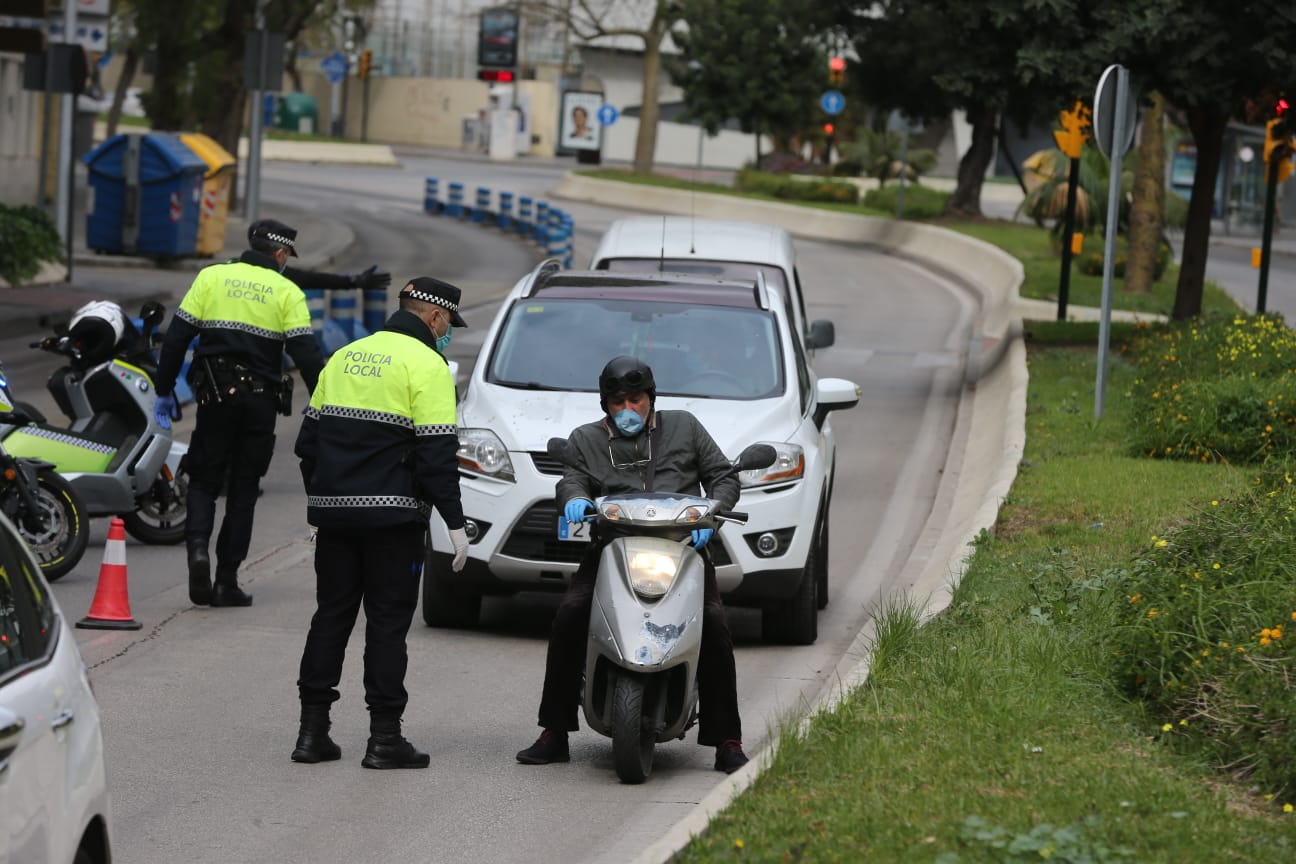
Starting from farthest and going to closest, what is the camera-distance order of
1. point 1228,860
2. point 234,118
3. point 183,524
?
point 234,118
point 183,524
point 1228,860

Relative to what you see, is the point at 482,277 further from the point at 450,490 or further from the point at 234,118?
the point at 450,490

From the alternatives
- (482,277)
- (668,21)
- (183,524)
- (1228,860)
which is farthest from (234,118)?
(1228,860)

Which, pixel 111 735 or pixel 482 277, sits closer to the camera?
pixel 111 735

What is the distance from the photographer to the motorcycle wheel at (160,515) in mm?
12188

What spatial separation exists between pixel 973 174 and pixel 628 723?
4426 cm

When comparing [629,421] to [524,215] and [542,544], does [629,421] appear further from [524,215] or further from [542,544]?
[524,215]

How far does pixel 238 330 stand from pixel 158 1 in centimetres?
2807

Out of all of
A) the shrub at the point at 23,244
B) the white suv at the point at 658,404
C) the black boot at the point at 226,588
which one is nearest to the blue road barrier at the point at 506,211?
the shrub at the point at 23,244

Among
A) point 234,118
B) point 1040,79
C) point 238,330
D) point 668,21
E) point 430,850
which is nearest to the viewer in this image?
point 430,850

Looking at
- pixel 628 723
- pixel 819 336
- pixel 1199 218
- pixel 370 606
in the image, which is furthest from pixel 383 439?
pixel 1199 218

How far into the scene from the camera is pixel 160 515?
40.3 feet

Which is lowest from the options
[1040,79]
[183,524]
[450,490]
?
[183,524]

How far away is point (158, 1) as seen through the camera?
36.9m

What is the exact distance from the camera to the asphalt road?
6.80 meters
